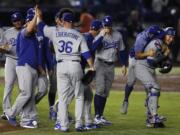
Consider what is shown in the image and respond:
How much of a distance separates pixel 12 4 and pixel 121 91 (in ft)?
37.6

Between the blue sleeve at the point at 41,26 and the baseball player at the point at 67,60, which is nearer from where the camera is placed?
the baseball player at the point at 67,60

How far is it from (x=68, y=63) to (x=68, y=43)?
330 mm

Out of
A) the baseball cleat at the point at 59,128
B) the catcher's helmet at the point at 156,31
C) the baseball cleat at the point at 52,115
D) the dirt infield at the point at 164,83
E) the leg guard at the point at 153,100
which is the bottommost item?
the dirt infield at the point at 164,83

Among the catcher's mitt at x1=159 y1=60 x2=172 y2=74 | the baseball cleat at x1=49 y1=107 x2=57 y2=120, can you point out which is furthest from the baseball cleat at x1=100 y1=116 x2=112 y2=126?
the catcher's mitt at x1=159 y1=60 x2=172 y2=74

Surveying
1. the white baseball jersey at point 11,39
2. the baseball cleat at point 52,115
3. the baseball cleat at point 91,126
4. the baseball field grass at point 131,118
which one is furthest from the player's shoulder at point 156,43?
the white baseball jersey at point 11,39

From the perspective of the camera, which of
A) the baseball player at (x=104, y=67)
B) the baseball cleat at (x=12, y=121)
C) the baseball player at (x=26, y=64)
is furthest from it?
the baseball player at (x=104, y=67)

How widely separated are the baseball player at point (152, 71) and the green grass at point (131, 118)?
25cm

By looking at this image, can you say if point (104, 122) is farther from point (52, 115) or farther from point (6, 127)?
point (6, 127)

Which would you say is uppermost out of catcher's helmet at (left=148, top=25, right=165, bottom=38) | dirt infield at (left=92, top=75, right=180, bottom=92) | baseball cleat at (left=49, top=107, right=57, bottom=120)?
catcher's helmet at (left=148, top=25, right=165, bottom=38)

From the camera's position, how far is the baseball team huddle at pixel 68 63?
12.8 m

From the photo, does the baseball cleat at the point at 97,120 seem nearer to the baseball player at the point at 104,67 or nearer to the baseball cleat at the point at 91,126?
the baseball player at the point at 104,67

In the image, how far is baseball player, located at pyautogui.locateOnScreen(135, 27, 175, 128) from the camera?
1376 centimetres

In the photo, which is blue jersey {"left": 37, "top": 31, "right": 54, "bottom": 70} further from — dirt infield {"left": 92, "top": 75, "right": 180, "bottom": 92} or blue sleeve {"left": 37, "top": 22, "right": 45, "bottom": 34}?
dirt infield {"left": 92, "top": 75, "right": 180, "bottom": 92}

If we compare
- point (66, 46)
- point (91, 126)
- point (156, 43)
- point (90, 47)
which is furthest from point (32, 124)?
point (156, 43)
